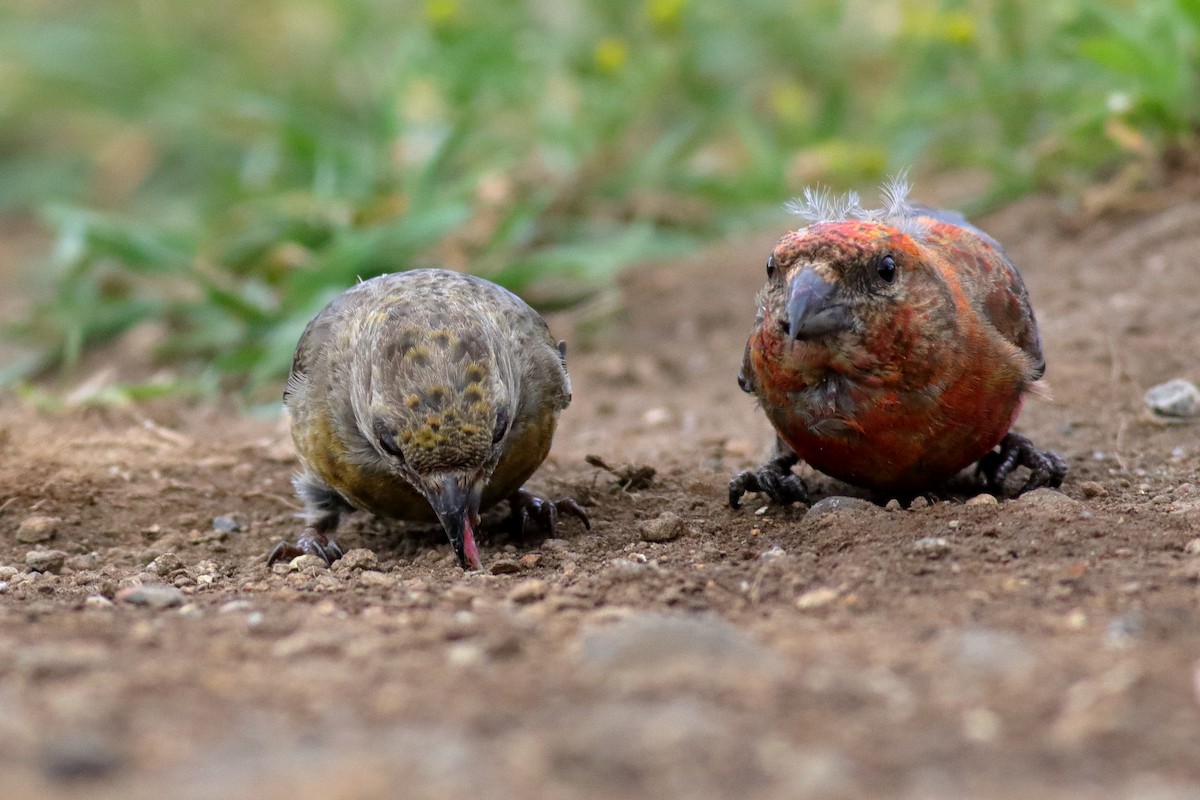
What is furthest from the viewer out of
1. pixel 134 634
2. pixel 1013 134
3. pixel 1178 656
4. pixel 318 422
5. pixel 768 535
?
pixel 1013 134

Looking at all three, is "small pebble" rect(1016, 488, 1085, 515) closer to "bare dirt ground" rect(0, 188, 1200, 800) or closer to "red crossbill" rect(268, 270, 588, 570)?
"bare dirt ground" rect(0, 188, 1200, 800)

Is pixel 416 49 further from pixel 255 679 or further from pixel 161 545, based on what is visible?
pixel 255 679

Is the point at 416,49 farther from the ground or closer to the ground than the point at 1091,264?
farther from the ground

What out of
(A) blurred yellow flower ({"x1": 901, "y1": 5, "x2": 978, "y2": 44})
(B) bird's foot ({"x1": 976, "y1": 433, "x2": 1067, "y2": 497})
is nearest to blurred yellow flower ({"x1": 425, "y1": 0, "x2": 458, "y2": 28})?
(A) blurred yellow flower ({"x1": 901, "y1": 5, "x2": 978, "y2": 44})

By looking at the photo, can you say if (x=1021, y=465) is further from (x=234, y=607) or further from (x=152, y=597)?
(x=152, y=597)

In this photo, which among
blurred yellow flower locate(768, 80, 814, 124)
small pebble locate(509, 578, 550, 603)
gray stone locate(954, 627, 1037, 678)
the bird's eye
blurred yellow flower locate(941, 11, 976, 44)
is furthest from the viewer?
blurred yellow flower locate(768, 80, 814, 124)

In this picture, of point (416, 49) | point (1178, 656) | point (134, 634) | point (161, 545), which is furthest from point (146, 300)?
point (1178, 656)

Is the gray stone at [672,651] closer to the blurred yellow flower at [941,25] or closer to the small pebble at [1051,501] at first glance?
the small pebble at [1051,501]
